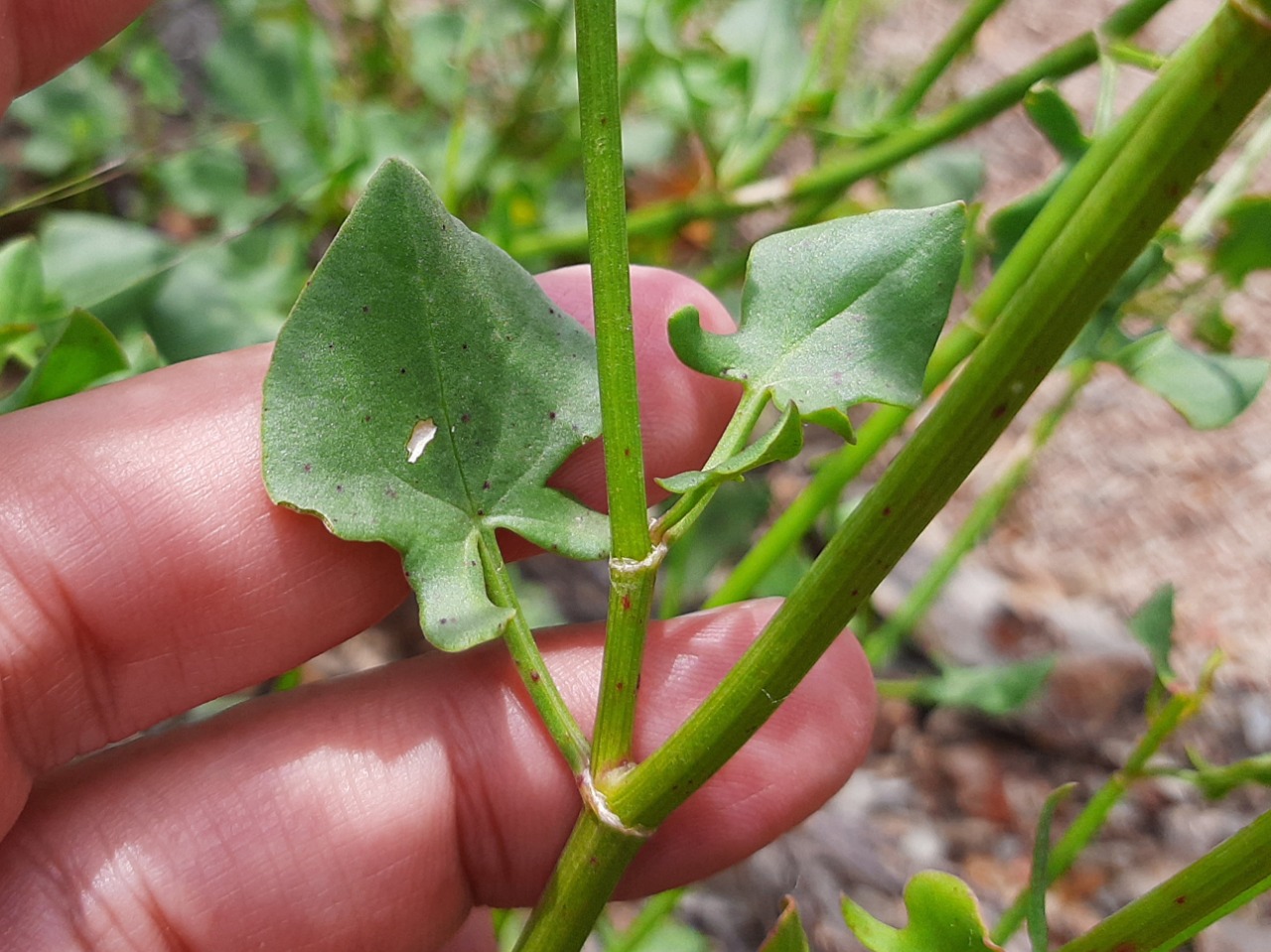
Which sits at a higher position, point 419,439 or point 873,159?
point 419,439

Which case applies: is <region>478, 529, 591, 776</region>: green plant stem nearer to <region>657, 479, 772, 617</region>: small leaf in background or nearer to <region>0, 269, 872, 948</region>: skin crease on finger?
<region>0, 269, 872, 948</region>: skin crease on finger

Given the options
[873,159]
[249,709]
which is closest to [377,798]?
[249,709]

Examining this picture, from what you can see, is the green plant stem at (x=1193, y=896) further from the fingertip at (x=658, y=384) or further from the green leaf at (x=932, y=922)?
the fingertip at (x=658, y=384)

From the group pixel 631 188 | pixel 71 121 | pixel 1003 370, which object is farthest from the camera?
pixel 631 188

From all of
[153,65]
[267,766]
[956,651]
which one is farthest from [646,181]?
[267,766]

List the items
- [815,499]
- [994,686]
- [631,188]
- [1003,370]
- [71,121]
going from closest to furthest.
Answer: [1003,370], [815,499], [994,686], [71,121], [631,188]

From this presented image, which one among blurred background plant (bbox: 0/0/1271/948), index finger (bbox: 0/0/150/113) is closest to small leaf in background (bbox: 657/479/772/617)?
blurred background plant (bbox: 0/0/1271/948)

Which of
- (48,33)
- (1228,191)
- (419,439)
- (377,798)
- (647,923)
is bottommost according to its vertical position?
(647,923)

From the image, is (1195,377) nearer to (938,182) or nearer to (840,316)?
(840,316)
